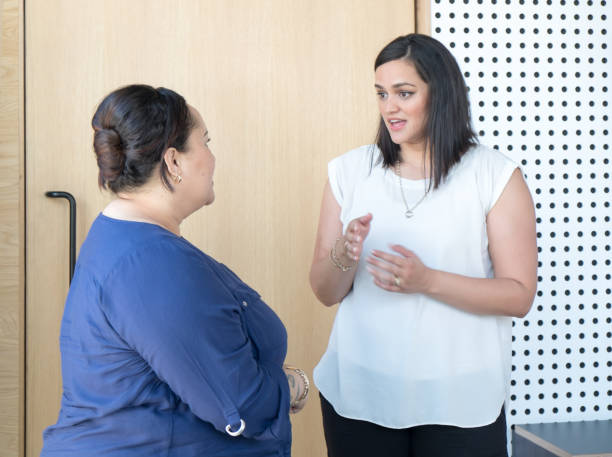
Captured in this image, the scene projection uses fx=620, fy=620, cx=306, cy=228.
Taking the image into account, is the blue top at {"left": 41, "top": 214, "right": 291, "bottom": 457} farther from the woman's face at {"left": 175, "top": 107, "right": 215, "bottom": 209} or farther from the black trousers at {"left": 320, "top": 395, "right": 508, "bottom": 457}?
the black trousers at {"left": 320, "top": 395, "right": 508, "bottom": 457}

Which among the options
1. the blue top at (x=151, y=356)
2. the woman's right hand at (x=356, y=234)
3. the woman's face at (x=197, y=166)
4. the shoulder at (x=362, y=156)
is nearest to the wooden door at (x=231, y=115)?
the shoulder at (x=362, y=156)

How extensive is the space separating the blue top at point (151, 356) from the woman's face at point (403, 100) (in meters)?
0.63

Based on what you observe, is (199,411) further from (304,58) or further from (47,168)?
(304,58)

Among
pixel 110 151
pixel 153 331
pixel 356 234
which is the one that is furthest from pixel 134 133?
pixel 356 234

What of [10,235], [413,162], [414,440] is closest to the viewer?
[414,440]

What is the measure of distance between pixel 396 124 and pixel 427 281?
15.7 inches

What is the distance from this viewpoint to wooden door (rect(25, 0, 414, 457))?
82.0 inches

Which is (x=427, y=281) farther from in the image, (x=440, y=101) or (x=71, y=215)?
(x=71, y=215)

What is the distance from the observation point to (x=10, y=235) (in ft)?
6.68

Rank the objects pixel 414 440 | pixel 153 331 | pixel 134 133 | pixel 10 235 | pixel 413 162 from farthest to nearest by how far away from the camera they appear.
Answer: pixel 10 235, pixel 413 162, pixel 414 440, pixel 134 133, pixel 153 331

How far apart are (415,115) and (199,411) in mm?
840

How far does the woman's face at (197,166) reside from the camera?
3.83 feet

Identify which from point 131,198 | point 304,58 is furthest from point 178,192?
point 304,58

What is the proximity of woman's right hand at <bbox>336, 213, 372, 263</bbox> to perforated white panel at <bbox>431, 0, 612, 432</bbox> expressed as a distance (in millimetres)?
1089
